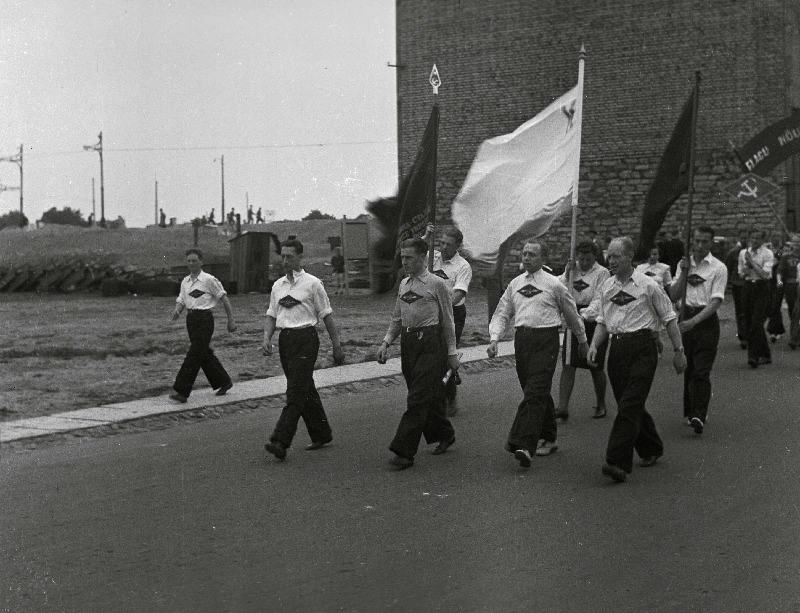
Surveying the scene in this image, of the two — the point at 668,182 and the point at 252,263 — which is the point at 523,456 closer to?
the point at 668,182

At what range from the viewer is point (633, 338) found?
321 inches

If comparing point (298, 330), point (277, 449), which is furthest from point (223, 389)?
point (277, 449)

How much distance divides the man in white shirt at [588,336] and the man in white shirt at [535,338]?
1.43 meters

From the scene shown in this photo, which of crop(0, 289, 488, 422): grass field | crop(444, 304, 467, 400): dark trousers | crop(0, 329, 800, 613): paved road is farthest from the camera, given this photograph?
crop(0, 289, 488, 422): grass field

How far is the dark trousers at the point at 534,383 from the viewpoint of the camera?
326 inches

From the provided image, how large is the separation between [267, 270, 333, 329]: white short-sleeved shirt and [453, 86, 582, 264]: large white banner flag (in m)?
2.08

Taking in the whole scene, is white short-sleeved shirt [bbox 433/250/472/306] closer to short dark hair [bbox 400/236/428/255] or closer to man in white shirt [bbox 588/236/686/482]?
short dark hair [bbox 400/236/428/255]

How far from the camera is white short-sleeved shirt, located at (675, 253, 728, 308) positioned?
33.2 ft

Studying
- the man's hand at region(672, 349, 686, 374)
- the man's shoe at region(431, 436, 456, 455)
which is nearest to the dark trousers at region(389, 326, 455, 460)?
the man's shoe at region(431, 436, 456, 455)

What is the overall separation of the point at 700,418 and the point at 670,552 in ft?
13.3

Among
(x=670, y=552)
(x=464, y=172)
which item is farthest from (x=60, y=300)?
(x=670, y=552)

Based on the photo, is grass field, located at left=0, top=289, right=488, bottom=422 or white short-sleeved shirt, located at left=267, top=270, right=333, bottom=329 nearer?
white short-sleeved shirt, located at left=267, top=270, right=333, bottom=329

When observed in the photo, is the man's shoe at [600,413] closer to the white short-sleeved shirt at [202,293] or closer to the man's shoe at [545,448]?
Result: the man's shoe at [545,448]

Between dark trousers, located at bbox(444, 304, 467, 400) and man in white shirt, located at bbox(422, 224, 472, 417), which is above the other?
man in white shirt, located at bbox(422, 224, 472, 417)
